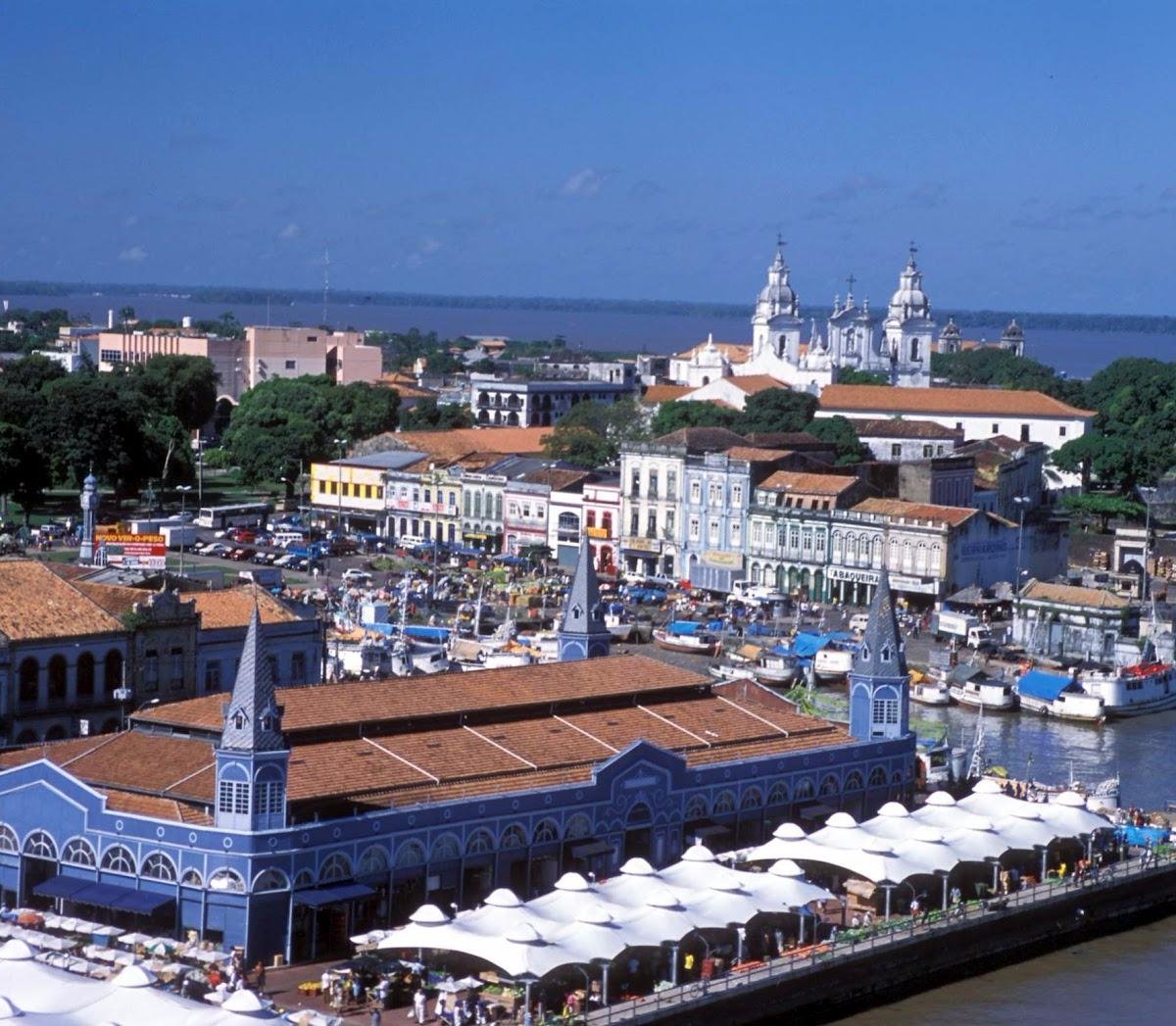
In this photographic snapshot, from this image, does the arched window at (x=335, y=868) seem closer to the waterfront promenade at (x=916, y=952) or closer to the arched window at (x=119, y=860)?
the arched window at (x=119, y=860)

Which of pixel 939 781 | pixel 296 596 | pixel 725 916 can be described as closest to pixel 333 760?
pixel 725 916

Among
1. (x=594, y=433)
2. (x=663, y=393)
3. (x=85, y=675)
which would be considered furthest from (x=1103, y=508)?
(x=85, y=675)

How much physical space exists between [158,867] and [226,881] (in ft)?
3.90

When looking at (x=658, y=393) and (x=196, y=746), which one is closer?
(x=196, y=746)

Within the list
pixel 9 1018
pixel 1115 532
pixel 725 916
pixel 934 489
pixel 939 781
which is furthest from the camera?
pixel 1115 532

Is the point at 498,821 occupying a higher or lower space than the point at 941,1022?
higher

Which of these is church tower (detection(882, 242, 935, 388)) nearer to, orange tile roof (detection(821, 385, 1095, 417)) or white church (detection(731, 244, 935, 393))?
white church (detection(731, 244, 935, 393))

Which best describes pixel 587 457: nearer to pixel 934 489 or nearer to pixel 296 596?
pixel 934 489

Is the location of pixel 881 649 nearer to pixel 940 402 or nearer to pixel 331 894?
pixel 331 894

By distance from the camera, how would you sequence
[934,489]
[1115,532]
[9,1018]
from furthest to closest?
[1115,532] → [934,489] → [9,1018]

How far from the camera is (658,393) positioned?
402 feet

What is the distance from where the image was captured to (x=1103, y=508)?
92.6 m

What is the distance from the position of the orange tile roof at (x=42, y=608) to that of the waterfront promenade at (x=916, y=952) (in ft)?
49.9

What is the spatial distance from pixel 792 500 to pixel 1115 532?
674 inches
